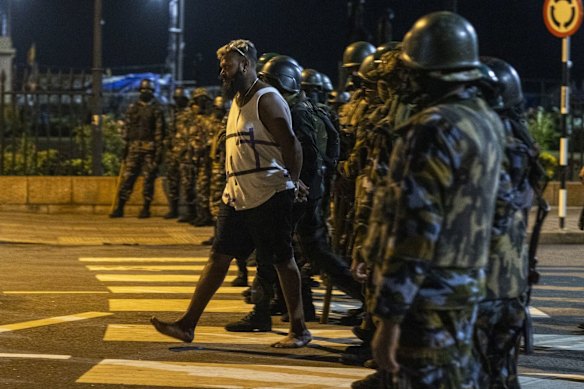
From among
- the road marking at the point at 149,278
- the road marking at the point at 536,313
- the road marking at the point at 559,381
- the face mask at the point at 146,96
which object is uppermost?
the face mask at the point at 146,96

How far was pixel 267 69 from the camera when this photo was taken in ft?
31.1

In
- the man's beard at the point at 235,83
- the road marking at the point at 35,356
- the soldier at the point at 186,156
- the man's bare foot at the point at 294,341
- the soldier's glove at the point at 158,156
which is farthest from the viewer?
the soldier's glove at the point at 158,156

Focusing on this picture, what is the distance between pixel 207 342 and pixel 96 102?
1096cm

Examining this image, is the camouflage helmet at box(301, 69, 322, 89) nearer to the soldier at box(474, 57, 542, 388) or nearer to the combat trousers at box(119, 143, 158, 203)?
the soldier at box(474, 57, 542, 388)

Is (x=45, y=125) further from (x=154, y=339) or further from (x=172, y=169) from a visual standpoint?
(x=154, y=339)

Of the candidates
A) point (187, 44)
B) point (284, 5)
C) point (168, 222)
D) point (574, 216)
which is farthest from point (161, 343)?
point (187, 44)

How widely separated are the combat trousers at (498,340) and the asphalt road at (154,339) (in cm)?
190

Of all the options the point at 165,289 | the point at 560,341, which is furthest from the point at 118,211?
the point at 560,341

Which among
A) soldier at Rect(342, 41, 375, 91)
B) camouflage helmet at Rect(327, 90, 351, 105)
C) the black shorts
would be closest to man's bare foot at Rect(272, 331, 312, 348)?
the black shorts

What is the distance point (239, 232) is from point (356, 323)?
175 cm

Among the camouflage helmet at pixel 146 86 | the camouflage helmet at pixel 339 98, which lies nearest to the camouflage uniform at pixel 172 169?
the camouflage helmet at pixel 146 86

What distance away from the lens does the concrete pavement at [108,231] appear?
16281mm

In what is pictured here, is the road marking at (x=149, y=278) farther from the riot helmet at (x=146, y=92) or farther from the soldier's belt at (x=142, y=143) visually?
the riot helmet at (x=146, y=92)

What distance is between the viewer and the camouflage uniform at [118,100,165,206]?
18766 mm
